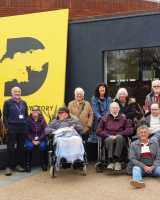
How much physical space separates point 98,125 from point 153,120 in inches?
36.7

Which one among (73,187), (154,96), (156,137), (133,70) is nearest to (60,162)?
(73,187)

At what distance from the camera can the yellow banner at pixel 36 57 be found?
1182cm

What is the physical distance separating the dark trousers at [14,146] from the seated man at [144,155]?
2.03 metres

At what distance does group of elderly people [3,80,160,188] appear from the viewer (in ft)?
26.2

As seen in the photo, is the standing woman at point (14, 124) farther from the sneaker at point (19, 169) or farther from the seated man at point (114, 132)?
the seated man at point (114, 132)

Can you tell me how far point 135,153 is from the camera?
7.79 meters

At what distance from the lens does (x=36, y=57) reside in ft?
39.8

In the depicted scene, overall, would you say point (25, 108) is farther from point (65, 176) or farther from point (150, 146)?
point (150, 146)

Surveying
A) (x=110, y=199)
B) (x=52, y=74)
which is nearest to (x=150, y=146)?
(x=110, y=199)

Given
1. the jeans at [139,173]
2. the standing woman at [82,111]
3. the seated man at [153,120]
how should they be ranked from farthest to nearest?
the standing woman at [82,111], the seated man at [153,120], the jeans at [139,173]

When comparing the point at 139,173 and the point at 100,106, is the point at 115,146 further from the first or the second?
the point at 100,106

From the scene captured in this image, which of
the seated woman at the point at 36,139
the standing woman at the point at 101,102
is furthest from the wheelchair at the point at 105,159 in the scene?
the seated woman at the point at 36,139

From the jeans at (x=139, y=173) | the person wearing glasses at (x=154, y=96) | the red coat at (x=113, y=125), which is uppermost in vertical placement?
the person wearing glasses at (x=154, y=96)

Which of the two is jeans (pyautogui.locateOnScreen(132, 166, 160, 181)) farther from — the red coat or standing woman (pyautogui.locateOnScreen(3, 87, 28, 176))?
standing woman (pyautogui.locateOnScreen(3, 87, 28, 176))
